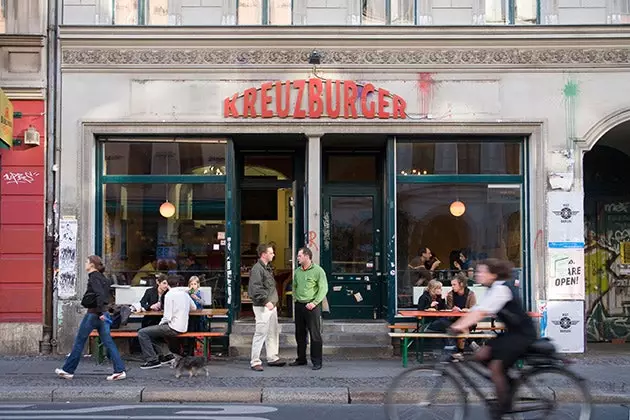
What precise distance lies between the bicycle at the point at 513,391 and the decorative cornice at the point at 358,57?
7.06 m

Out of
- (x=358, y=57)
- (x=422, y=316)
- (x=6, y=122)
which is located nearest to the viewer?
(x=422, y=316)

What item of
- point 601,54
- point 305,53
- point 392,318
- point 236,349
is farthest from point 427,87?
point 236,349

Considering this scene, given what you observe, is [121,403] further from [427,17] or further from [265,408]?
[427,17]

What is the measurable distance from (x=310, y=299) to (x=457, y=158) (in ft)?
13.0

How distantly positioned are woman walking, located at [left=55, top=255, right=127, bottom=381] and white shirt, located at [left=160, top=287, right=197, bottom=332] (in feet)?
3.50

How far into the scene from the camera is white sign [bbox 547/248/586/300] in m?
13.3

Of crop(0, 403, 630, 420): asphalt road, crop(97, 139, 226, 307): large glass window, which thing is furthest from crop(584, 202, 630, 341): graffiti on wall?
crop(97, 139, 226, 307): large glass window

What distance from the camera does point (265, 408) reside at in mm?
9430

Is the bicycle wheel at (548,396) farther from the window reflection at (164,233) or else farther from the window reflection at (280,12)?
the window reflection at (280,12)

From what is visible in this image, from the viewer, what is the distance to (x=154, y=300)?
12.8 metres

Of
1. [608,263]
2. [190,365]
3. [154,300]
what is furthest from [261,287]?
[608,263]

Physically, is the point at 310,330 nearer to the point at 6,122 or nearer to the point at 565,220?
the point at 565,220

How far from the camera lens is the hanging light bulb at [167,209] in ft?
45.4

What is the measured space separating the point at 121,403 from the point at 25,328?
4206 mm
